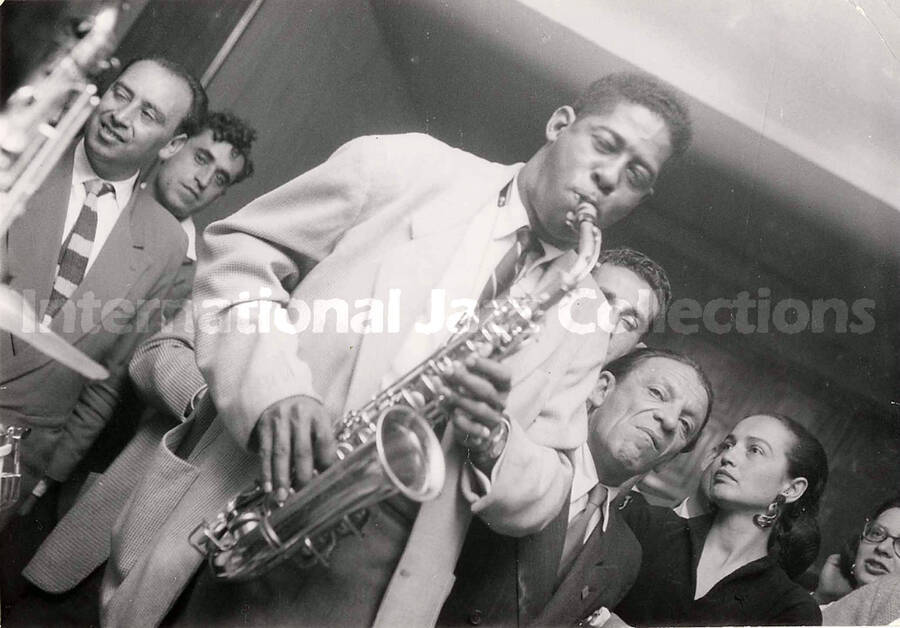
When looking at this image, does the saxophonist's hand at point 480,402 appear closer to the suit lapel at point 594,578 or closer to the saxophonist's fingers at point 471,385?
the saxophonist's fingers at point 471,385

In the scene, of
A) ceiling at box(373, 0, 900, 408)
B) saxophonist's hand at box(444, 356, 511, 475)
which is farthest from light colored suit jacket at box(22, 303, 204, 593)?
ceiling at box(373, 0, 900, 408)

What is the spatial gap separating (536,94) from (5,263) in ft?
4.96

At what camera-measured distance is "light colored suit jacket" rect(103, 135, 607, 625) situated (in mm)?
2092

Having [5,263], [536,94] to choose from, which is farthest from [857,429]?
[5,263]

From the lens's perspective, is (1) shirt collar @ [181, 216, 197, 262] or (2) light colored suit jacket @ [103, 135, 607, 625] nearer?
(2) light colored suit jacket @ [103, 135, 607, 625]

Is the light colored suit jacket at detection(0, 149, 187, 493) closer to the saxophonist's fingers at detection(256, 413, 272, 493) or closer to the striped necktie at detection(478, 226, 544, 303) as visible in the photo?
the saxophonist's fingers at detection(256, 413, 272, 493)

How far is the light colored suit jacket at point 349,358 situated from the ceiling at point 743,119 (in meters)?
0.23

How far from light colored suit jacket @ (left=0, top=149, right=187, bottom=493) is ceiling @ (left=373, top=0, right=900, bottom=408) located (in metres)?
0.95

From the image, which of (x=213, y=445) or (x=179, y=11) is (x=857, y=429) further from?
(x=179, y=11)

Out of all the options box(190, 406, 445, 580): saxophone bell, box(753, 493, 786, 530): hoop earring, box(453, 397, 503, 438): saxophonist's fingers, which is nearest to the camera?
box(190, 406, 445, 580): saxophone bell

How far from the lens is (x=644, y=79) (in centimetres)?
238

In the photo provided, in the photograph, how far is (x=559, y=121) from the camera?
7.72 ft

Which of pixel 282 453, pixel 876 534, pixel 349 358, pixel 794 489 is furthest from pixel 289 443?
pixel 876 534

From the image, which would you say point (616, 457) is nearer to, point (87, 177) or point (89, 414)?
point (89, 414)
